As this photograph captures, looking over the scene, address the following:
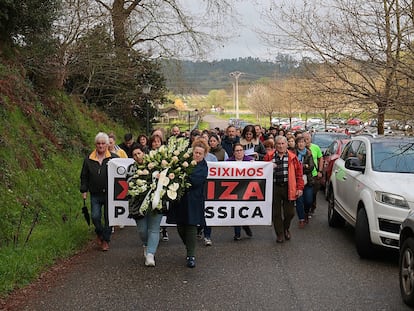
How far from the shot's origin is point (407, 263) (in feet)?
19.0

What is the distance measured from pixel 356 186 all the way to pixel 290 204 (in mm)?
1165

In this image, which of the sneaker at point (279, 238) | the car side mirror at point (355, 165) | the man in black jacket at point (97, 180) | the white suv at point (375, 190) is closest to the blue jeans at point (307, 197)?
the white suv at point (375, 190)

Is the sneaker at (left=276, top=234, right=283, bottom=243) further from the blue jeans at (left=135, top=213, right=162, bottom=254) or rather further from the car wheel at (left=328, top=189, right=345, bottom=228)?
the blue jeans at (left=135, top=213, right=162, bottom=254)

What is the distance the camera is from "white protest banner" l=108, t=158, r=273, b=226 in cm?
923

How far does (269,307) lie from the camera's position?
5742mm

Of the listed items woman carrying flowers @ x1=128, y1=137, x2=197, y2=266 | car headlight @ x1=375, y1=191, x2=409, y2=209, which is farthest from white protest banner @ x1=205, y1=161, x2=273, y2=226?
car headlight @ x1=375, y1=191, x2=409, y2=209

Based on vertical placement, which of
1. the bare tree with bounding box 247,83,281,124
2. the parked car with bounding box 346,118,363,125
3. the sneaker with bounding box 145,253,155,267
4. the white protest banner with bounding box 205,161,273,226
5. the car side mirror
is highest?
the bare tree with bounding box 247,83,281,124

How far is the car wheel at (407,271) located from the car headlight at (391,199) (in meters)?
1.25

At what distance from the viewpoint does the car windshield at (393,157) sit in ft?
27.3

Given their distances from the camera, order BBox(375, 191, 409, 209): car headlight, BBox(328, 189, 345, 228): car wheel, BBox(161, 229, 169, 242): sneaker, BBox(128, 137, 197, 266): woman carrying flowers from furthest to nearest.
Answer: BBox(328, 189, 345, 228): car wheel < BBox(161, 229, 169, 242): sneaker < BBox(128, 137, 197, 266): woman carrying flowers < BBox(375, 191, 409, 209): car headlight

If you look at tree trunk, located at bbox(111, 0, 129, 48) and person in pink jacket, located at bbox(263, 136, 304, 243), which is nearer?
person in pink jacket, located at bbox(263, 136, 304, 243)

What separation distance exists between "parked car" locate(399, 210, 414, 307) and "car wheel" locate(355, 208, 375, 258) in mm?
1525

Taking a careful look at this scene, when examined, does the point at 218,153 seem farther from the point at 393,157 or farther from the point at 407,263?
the point at 407,263

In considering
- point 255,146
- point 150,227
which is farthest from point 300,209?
point 150,227
